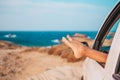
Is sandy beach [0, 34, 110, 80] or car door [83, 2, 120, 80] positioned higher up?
car door [83, 2, 120, 80]

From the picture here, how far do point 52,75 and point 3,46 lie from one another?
14363 mm

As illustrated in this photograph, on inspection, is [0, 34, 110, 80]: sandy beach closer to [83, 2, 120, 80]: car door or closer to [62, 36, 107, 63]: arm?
[83, 2, 120, 80]: car door

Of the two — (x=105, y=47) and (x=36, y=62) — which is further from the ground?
(x=105, y=47)

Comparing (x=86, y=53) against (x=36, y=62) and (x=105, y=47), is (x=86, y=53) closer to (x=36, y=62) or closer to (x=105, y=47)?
(x=105, y=47)

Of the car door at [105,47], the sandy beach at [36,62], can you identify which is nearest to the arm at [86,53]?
the car door at [105,47]

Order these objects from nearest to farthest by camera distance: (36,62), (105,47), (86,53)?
(86,53) < (105,47) < (36,62)

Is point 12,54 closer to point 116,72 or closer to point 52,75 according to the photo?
point 52,75

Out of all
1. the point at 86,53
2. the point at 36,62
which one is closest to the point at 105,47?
the point at 86,53

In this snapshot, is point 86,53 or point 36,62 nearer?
point 86,53

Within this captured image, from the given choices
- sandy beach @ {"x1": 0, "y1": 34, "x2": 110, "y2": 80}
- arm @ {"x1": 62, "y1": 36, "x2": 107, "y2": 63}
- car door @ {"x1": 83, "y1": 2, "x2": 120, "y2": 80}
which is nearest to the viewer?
car door @ {"x1": 83, "y1": 2, "x2": 120, "y2": 80}

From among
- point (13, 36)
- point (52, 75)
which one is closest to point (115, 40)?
point (52, 75)

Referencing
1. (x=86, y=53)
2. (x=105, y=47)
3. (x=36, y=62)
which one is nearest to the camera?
(x=86, y=53)

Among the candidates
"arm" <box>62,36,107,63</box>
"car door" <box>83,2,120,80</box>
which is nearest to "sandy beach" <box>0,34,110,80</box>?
"car door" <box>83,2,120,80</box>

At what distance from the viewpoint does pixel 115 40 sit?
2402mm
